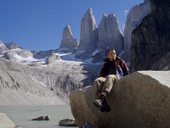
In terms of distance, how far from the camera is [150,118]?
10.8m

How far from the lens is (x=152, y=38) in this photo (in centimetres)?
11194

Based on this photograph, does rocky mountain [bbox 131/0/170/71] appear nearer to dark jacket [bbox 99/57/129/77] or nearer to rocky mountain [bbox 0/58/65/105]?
rocky mountain [bbox 0/58/65/105]

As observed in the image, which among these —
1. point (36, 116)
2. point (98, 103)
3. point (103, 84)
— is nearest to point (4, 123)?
point (103, 84)

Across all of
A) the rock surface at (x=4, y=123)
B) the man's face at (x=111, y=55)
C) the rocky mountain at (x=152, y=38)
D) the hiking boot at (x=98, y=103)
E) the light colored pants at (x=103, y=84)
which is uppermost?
the rocky mountain at (x=152, y=38)

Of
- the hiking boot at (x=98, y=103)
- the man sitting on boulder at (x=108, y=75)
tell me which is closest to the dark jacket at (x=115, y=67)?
the man sitting on boulder at (x=108, y=75)

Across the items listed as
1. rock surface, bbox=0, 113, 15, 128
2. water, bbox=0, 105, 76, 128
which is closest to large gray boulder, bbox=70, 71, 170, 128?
rock surface, bbox=0, 113, 15, 128

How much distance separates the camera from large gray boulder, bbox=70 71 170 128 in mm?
10477

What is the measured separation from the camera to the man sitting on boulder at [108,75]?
36.1ft

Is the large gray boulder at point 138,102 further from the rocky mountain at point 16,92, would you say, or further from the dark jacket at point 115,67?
the rocky mountain at point 16,92

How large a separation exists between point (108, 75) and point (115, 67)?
55 centimetres

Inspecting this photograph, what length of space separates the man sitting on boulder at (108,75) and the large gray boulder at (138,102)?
412 mm

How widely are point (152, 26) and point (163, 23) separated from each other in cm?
400

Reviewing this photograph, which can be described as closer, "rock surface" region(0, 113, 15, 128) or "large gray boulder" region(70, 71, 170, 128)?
"large gray boulder" region(70, 71, 170, 128)

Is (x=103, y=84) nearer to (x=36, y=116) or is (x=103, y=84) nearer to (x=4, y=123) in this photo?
(x=4, y=123)
